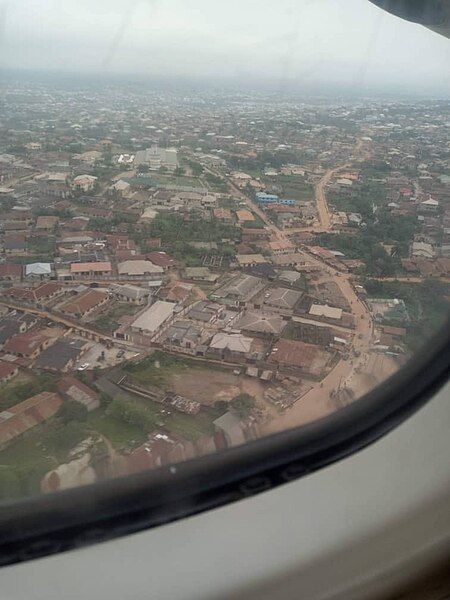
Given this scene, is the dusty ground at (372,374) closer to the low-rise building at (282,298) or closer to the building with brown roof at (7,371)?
the low-rise building at (282,298)

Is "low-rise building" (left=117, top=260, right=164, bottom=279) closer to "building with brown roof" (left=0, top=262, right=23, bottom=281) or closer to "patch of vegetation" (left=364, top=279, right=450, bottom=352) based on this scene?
"building with brown roof" (left=0, top=262, right=23, bottom=281)

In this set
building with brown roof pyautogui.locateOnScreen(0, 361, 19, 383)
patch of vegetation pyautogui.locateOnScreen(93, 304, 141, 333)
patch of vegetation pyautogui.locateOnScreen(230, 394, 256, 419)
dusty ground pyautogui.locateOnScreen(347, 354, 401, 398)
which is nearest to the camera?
building with brown roof pyautogui.locateOnScreen(0, 361, 19, 383)

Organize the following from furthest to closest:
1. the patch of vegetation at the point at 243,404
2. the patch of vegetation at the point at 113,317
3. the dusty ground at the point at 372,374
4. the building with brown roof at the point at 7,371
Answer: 1. the dusty ground at the point at 372,374
2. the patch of vegetation at the point at 243,404
3. the patch of vegetation at the point at 113,317
4. the building with brown roof at the point at 7,371

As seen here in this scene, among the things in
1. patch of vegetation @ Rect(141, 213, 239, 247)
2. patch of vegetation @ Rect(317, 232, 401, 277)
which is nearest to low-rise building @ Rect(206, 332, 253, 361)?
patch of vegetation @ Rect(141, 213, 239, 247)

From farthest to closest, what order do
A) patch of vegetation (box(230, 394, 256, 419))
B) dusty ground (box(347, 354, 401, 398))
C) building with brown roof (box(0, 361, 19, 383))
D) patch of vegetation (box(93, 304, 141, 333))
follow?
dusty ground (box(347, 354, 401, 398)) → patch of vegetation (box(230, 394, 256, 419)) → patch of vegetation (box(93, 304, 141, 333)) → building with brown roof (box(0, 361, 19, 383))

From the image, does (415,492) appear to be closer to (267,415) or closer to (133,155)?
(267,415)

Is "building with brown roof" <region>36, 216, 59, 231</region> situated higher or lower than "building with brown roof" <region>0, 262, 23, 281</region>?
higher

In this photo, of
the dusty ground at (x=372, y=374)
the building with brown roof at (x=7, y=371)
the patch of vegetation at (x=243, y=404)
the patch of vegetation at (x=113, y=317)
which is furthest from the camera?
the dusty ground at (x=372, y=374)

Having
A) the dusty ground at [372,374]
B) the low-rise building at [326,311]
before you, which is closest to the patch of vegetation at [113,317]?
the low-rise building at [326,311]
